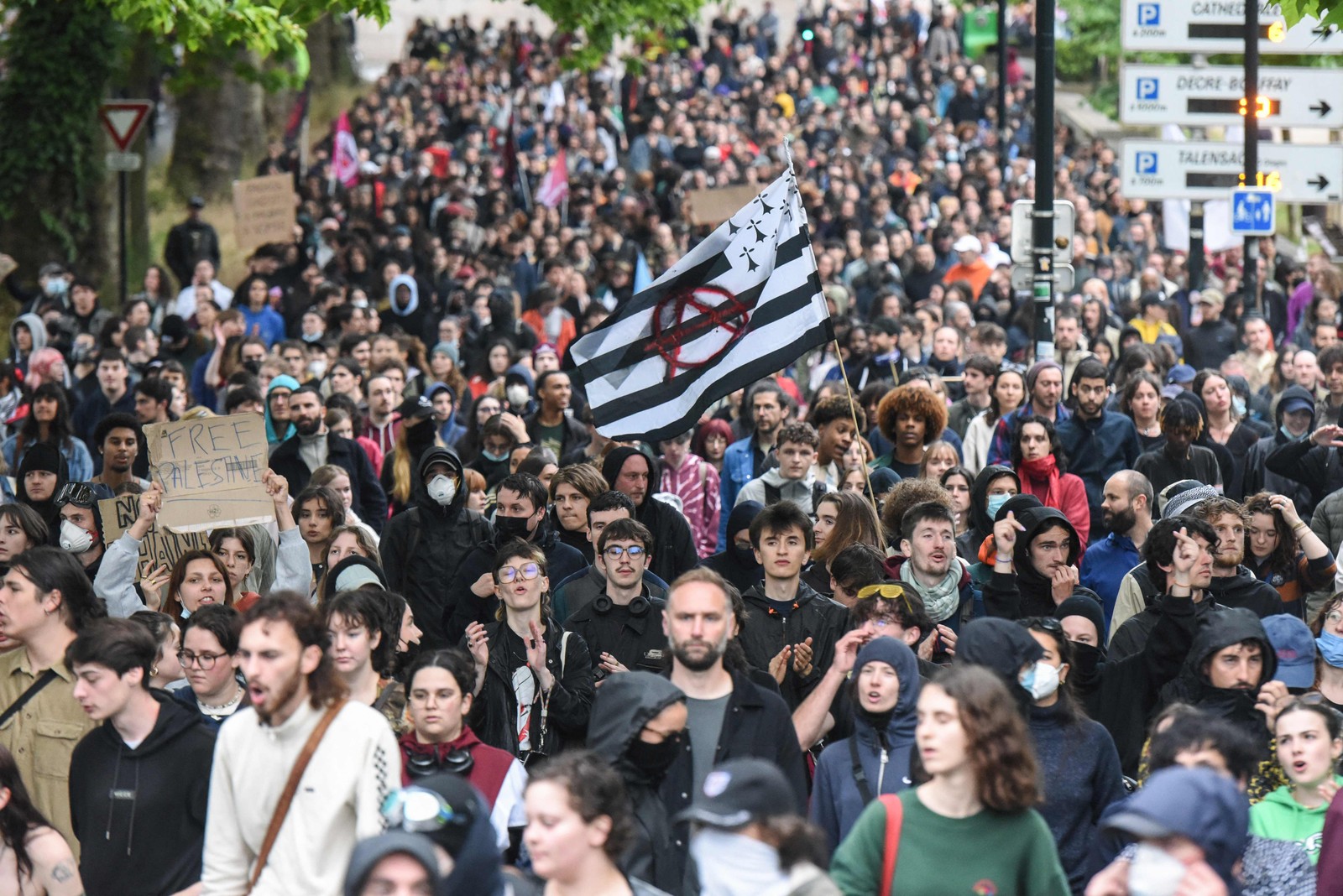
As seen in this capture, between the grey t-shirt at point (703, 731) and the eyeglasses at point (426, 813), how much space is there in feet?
5.16

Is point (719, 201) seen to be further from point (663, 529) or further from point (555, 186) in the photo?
point (663, 529)

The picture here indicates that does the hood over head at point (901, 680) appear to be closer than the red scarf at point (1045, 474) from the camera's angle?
Yes

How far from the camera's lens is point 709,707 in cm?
650

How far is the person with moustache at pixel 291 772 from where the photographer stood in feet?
17.9

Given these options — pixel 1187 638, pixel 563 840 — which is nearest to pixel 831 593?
pixel 1187 638

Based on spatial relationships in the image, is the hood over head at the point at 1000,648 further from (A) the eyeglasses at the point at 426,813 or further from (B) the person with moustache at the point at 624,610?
(B) the person with moustache at the point at 624,610

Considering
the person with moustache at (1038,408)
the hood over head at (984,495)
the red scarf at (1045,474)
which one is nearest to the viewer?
the hood over head at (984,495)

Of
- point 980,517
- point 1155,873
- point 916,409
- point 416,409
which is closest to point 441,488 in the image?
point 416,409

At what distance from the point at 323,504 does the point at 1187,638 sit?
14.8 ft

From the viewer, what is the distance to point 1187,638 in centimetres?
790

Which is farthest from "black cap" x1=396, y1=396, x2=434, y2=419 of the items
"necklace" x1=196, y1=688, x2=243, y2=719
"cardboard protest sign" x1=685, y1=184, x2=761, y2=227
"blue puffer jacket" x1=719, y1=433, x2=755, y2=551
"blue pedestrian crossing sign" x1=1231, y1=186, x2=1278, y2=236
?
"blue pedestrian crossing sign" x1=1231, y1=186, x2=1278, y2=236

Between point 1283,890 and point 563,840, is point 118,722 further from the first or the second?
point 1283,890

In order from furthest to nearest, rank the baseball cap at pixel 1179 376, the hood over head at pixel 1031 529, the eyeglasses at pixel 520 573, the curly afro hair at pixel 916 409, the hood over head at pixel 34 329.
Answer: the hood over head at pixel 34 329 → the baseball cap at pixel 1179 376 → the curly afro hair at pixel 916 409 → the hood over head at pixel 1031 529 → the eyeglasses at pixel 520 573

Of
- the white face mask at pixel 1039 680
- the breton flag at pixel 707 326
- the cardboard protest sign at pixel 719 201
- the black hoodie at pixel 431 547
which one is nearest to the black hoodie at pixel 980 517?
the breton flag at pixel 707 326
